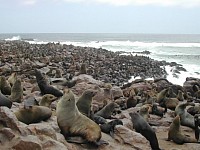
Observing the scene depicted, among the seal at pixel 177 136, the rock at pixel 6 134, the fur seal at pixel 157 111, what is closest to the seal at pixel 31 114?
the rock at pixel 6 134

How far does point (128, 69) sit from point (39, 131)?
1989 cm

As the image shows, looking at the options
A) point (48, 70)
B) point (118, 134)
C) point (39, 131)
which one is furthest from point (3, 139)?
point (48, 70)

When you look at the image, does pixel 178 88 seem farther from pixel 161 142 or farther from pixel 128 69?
pixel 128 69

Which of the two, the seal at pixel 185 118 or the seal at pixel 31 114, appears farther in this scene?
the seal at pixel 185 118

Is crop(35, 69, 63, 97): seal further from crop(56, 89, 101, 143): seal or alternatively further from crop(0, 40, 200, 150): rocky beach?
crop(56, 89, 101, 143): seal

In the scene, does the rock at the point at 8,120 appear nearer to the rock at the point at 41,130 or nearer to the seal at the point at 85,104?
the rock at the point at 41,130

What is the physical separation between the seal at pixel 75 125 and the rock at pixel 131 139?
0.68 meters

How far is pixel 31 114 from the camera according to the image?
6.34 meters

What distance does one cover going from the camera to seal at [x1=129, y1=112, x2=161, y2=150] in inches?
273

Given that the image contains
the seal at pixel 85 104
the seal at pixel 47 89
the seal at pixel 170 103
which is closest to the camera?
the seal at pixel 85 104

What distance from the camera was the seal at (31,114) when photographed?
244 inches

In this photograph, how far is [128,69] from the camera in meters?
25.0

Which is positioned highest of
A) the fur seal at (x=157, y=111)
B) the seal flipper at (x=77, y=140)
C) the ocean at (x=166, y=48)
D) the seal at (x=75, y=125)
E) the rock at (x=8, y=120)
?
the rock at (x=8, y=120)

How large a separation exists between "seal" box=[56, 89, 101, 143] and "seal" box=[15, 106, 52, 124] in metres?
0.53
